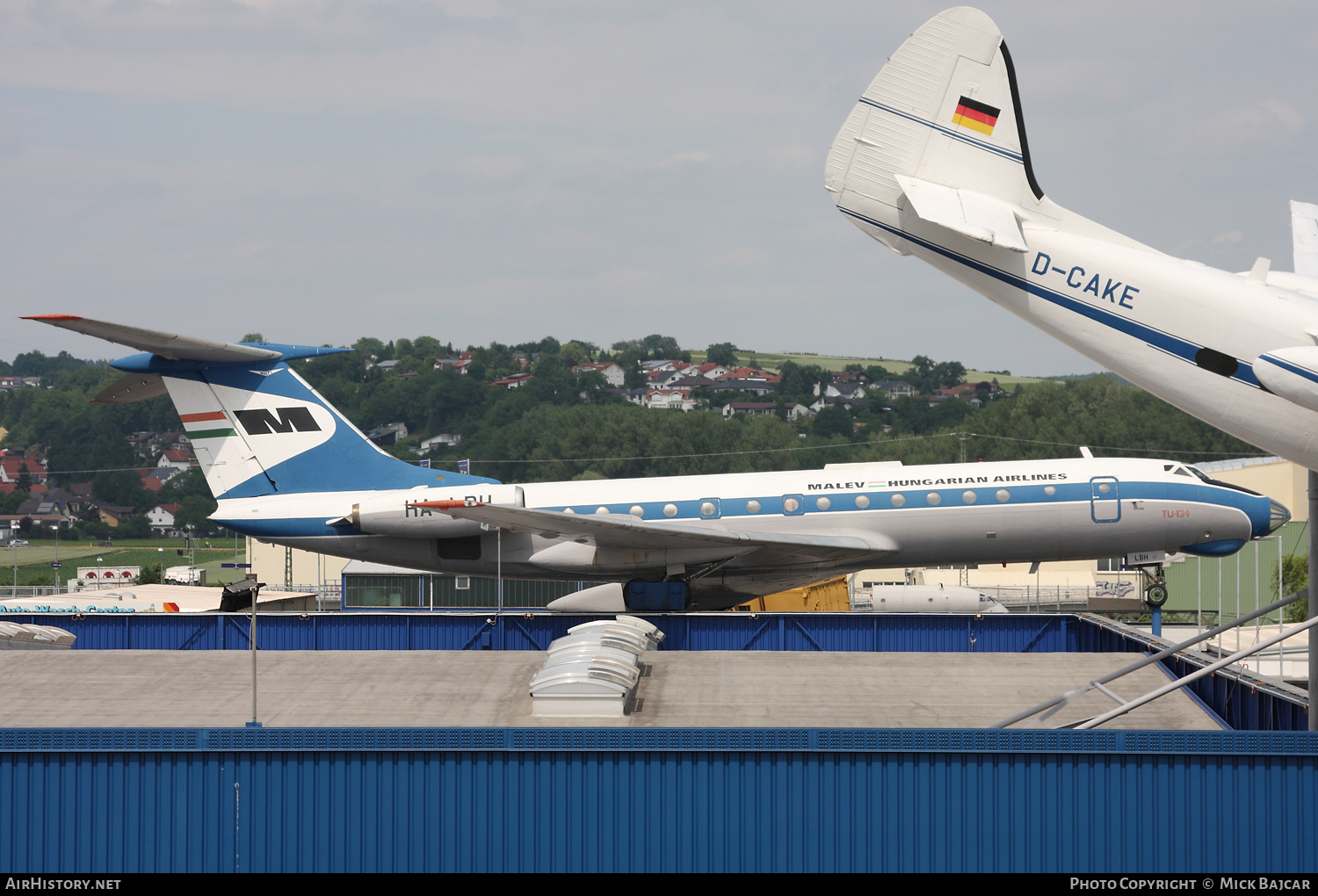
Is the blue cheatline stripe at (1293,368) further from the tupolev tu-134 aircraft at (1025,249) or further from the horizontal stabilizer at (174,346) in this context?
the horizontal stabilizer at (174,346)

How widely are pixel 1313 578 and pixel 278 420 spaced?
26.5m

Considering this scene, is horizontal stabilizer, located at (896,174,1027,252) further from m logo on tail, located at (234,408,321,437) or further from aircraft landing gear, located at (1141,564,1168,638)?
m logo on tail, located at (234,408,321,437)

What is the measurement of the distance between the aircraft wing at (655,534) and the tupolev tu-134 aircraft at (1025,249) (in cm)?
1690

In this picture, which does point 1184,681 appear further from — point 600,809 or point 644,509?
point 644,509

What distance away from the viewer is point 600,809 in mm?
16141

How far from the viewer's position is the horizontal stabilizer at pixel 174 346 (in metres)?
30.4

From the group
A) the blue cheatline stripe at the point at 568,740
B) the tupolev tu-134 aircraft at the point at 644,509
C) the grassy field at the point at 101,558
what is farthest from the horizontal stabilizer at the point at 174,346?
the grassy field at the point at 101,558

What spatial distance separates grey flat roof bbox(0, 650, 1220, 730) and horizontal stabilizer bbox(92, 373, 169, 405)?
339 inches

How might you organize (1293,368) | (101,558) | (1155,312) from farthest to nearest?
(101,558)
(1155,312)
(1293,368)

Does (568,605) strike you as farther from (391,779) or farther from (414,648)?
(391,779)

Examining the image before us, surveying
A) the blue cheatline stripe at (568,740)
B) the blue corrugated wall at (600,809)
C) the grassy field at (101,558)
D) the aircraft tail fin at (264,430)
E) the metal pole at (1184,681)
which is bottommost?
the grassy field at (101,558)

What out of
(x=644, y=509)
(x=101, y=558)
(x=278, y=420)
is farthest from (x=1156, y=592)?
(x=101, y=558)

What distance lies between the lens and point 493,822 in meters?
16.2
